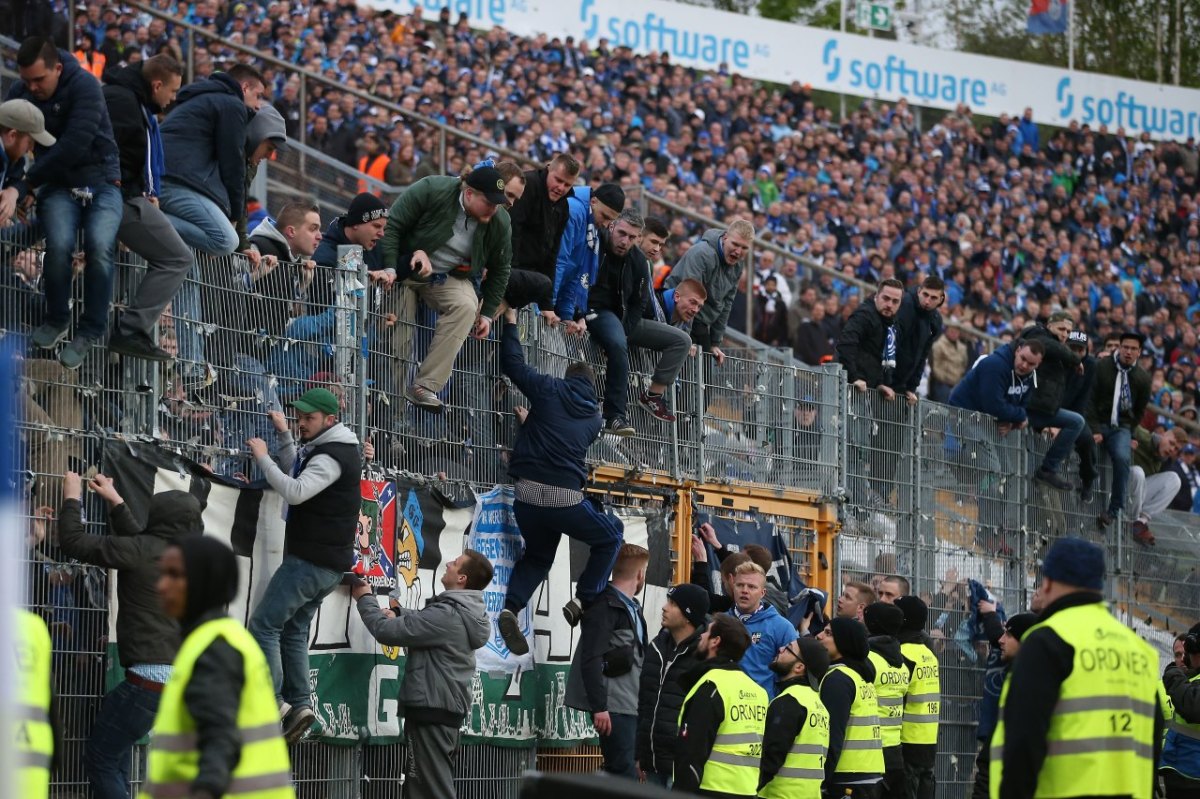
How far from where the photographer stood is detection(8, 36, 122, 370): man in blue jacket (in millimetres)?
10055

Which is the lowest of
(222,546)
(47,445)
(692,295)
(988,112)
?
(222,546)

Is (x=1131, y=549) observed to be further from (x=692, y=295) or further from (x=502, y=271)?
(x=502, y=271)

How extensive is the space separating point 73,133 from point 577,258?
14.6 ft

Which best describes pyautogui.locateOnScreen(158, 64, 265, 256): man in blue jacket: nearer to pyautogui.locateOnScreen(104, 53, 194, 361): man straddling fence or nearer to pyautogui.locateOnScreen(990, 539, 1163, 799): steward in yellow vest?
pyautogui.locateOnScreen(104, 53, 194, 361): man straddling fence

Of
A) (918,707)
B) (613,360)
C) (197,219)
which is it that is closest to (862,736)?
(918,707)

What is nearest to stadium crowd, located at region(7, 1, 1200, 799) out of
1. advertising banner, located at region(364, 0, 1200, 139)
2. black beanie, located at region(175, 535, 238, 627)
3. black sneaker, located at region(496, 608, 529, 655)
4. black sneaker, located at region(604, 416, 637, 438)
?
black beanie, located at region(175, 535, 238, 627)

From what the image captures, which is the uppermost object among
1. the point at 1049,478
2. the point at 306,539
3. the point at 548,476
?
the point at 1049,478

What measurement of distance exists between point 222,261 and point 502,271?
2060 mm

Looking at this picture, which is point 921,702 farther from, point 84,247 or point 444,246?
point 84,247

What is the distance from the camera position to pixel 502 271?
12703 mm

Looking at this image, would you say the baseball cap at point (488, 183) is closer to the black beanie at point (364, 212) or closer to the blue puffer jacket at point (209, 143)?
the black beanie at point (364, 212)

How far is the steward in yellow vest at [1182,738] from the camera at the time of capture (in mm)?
13828

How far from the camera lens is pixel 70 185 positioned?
10.2m

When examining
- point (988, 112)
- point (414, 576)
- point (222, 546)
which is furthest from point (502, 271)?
point (988, 112)
